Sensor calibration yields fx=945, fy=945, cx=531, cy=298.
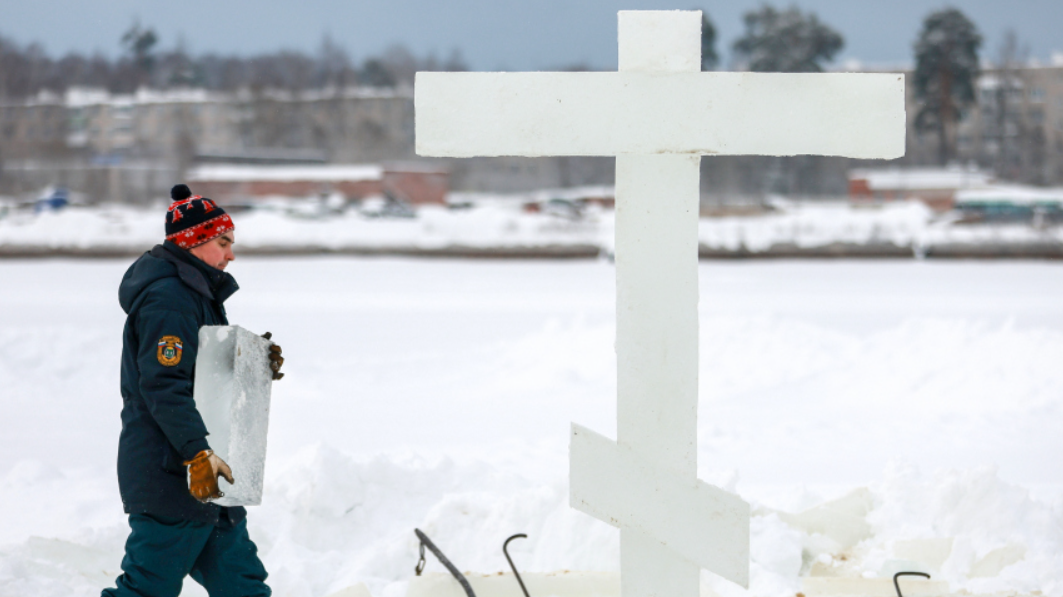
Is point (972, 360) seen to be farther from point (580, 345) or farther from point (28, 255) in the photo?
point (28, 255)

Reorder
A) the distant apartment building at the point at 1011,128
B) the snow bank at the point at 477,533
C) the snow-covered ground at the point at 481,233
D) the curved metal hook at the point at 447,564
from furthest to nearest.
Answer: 1. the distant apartment building at the point at 1011,128
2. the snow-covered ground at the point at 481,233
3. the snow bank at the point at 477,533
4. the curved metal hook at the point at 447,564

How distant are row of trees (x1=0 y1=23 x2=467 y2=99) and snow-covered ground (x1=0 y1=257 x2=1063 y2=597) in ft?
262

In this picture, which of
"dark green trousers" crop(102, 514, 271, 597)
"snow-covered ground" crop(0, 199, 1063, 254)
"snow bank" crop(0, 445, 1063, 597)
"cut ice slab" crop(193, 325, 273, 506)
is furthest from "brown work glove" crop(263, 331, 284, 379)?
"snow-covered ground" crop(0, 199, 1063, 254)

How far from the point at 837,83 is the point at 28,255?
2125cm

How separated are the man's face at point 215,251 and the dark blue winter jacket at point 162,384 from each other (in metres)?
0.05

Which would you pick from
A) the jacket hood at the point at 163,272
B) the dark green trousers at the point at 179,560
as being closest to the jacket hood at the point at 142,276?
the jacket hood at the point at 163,272

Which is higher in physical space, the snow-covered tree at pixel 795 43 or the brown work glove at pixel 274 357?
the snow-covered tree at pixel 795 43

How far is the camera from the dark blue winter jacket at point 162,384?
8.30ft

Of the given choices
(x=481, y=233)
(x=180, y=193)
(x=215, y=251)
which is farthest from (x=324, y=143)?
(x=215, y=251)

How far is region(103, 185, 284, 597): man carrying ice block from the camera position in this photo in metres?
2.53

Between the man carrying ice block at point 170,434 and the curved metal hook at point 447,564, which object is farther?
the curved metal hook at point 447,564

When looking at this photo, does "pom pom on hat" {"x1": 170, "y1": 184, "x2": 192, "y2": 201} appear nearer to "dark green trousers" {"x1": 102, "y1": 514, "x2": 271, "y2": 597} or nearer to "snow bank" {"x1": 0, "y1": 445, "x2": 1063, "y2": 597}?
"dark green trousers" {"x1": 102, "y1": 514, "x2": 271, "y2": 597}

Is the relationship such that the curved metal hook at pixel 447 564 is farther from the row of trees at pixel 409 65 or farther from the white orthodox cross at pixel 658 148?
the row of trees at pixel 409 65

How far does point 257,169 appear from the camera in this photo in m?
60.2
